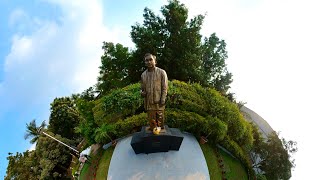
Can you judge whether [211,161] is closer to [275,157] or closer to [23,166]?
[275,157]

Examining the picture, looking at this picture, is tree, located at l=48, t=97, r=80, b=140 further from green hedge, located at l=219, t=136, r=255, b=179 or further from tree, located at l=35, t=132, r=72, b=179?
green hedge, located at l=219, t=136, r=255, b=179

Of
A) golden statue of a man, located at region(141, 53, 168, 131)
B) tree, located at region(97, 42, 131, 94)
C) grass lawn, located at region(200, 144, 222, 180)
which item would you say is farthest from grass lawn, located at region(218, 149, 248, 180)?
tree, located at region(97, 42, 131, 94)

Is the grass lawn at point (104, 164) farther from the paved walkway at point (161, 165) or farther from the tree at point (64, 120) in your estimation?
the tree at point (64, 120)

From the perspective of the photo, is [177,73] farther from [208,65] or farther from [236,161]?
[236,161]

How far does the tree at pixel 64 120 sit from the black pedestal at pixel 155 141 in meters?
12.1

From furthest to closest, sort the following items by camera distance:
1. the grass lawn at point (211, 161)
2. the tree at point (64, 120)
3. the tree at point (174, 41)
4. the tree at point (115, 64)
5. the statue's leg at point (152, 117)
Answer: the tree at point (64, 120) < the tree at point (115, 64) < the tree at point (174, 41) < the grass lawn at point (211, 161) < the statue's leg at point (152, 117)

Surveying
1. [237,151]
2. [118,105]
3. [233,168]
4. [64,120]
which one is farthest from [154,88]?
[64,120]

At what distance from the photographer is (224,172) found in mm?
15289

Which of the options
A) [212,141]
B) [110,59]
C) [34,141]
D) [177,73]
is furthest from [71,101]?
[212,141]

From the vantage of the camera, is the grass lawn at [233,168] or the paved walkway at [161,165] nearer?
the paved walkway at [161,165]

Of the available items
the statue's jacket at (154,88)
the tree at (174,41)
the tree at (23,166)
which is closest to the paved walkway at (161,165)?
the statue's jacket at (154,88)

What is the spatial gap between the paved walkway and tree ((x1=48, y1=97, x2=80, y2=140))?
35.6 feet

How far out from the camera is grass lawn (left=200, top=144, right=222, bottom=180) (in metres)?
15.0

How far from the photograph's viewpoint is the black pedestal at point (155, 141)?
1322 cm
